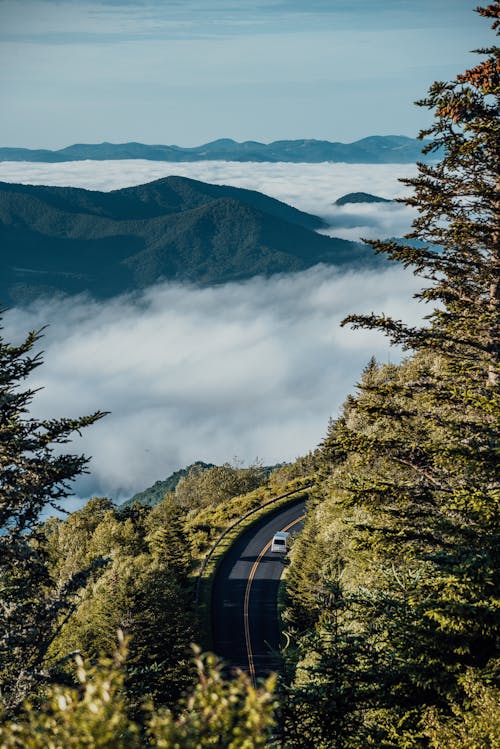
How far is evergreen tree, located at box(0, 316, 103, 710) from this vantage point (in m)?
14.6

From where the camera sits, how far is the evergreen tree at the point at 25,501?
1459cm

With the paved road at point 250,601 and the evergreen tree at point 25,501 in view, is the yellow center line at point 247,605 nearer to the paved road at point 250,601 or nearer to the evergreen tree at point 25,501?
the paved road at point 250,601

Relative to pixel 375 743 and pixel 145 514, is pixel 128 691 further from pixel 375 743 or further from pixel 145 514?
pixel 145 514

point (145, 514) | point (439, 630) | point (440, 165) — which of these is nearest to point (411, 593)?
point (439, 630)

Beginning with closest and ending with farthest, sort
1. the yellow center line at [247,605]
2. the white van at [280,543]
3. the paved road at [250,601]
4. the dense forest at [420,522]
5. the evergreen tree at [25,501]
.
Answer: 1. the dense forest at [420,522]
2. the evergreen tree at [25,501]
3. the yellow center line at [247,605]
4. the paved road at [250,601]
5. the white van at [280,543]

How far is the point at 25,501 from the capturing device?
15195 mm

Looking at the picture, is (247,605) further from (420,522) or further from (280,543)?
(420,522)

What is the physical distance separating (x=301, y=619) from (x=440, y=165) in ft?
93.0

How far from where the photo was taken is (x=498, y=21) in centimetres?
1371

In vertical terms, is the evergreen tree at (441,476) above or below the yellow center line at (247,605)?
above

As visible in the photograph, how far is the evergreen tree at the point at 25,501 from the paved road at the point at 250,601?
1853cm

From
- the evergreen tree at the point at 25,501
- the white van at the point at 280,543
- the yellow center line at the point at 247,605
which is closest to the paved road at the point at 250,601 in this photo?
the yellow center line at the point at 247,605

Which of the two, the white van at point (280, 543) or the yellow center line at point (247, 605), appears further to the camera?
the white van at point (280, 543)

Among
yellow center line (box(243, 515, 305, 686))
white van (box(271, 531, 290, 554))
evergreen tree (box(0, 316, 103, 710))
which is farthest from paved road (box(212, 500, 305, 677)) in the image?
evergreen tree (box(0, 316, 103, 710))
